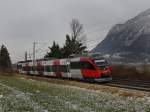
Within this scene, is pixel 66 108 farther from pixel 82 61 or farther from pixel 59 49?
pixel 59 49

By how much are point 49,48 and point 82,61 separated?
5421 cm

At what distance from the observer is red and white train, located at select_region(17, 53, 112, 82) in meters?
43.4

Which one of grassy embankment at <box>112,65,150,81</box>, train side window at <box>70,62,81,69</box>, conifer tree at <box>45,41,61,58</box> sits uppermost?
conifer tree at <box>45,41,61,58</box>

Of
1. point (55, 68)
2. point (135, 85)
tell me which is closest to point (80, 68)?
point (135, 85)

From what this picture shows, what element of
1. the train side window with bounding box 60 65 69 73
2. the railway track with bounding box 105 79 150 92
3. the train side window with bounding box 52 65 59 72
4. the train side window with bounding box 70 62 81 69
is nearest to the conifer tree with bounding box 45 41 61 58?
the train side window with bounding box 52 65 59 72

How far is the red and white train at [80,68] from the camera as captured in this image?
43.4m

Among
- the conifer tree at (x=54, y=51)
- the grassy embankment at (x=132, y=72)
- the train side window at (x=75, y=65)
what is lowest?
the grassy embankment at (x=132, y=72)

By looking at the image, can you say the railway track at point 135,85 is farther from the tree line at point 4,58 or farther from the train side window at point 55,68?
the tree line at point 4,58

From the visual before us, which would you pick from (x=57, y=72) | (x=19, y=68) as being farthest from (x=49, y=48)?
(x=57, y=72)

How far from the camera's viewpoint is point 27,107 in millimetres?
14750

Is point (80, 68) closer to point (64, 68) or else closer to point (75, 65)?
point (75, 65)

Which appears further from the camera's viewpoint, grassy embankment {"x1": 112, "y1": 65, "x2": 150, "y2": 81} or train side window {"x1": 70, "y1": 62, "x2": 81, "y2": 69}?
grassy embankment {"x1": 112, "y1": 65, "x2": 150, "y2": 81}

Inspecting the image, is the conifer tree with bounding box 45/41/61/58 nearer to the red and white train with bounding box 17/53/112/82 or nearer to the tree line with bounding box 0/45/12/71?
the red and white train with bounding box 17/53/112/82

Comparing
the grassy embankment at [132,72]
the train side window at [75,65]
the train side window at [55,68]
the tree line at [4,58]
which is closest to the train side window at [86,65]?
the train side window at [75,65]
